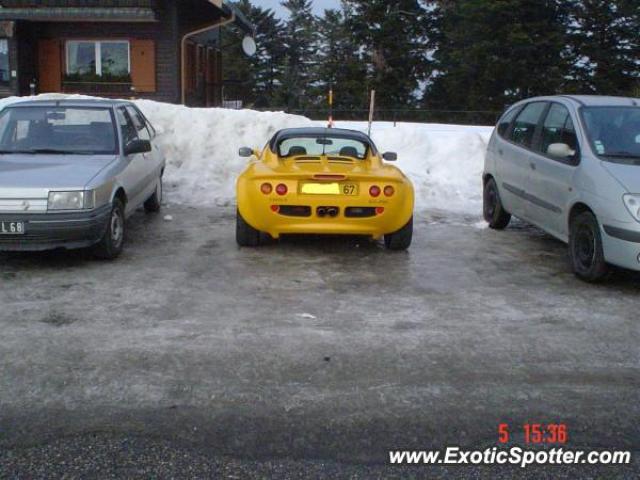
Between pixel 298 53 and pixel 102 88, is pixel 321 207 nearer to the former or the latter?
pixel 102 88

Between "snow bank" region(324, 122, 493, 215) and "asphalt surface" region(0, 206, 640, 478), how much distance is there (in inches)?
137

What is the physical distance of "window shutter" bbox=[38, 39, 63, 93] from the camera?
24.0 meters

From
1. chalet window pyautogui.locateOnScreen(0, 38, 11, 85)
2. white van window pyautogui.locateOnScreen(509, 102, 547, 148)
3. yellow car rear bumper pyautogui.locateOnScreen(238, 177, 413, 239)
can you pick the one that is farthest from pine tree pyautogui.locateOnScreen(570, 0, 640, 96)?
yellow car rear bumper pyautogui.locateOnScreen(238, 177, 413, 239)

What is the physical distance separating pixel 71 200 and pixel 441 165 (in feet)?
25.4

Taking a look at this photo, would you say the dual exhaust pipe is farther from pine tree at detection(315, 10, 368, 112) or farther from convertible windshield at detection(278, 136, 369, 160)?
pine tree at detection(315, 10, 368, 112)

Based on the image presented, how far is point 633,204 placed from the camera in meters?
6.37

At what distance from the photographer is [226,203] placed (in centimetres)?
1111

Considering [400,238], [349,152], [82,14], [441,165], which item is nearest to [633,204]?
[400,238]

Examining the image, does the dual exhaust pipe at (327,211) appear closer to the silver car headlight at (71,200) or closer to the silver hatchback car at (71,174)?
the silver hatchback car at (71,174)

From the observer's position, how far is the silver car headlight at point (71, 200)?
22.5 ft

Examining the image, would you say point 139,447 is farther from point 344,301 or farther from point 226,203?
point 226,203

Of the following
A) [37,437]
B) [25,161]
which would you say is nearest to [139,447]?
[37,437]

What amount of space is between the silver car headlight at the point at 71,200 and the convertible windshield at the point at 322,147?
2.31 metres

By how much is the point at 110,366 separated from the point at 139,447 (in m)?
1.12
